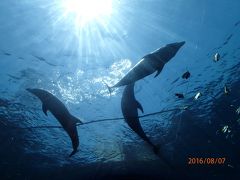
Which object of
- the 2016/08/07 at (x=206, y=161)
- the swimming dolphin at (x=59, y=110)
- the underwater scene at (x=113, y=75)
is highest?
the underwater scene at (x=113, y=75)

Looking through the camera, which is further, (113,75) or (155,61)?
(113,75)

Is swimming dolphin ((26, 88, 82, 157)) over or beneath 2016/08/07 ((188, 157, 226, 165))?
over

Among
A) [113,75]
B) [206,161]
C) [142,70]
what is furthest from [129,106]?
[206,161]

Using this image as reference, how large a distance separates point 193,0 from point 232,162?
20.7 m

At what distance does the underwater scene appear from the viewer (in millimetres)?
11891

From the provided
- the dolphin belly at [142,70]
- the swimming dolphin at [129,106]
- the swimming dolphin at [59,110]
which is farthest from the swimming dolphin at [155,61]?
the swimming dolphin at [59,110]

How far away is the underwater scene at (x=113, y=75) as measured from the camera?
468 inches

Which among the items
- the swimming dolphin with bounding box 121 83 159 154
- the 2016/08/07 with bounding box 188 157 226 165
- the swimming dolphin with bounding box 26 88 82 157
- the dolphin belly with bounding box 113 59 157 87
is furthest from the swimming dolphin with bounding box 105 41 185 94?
the 2016/08/07 with bounding box 188 157 226 165

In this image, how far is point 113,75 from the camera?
14.1 meters

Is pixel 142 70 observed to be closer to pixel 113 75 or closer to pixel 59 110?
pixel 59 110

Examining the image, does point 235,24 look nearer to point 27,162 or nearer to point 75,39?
point 75,39

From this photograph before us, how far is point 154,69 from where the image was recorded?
12.4 feet

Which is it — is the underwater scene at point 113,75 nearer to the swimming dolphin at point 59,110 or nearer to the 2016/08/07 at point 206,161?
the swimming dolphin at point 59,110

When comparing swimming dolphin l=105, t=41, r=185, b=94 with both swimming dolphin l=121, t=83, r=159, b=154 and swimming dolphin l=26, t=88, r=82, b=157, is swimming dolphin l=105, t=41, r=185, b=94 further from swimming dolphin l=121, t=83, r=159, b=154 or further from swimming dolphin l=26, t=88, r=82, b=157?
swimming dolphin l=26, t=88, r=82, b=157
